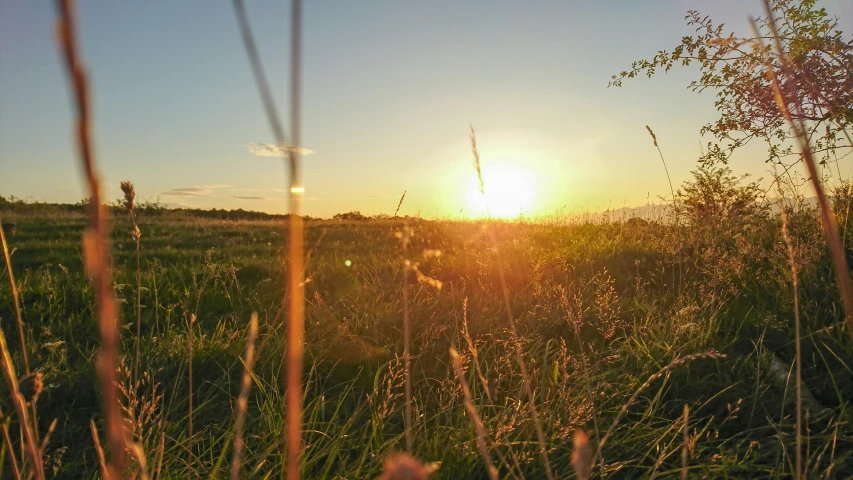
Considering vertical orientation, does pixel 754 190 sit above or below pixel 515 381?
above

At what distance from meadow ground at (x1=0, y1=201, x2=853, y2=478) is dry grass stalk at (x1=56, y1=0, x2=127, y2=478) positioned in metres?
0.95

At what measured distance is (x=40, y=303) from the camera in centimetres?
441

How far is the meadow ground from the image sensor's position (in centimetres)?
212

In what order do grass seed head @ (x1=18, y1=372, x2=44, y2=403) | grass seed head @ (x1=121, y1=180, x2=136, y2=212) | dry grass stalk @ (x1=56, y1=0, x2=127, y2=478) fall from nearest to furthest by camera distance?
dry grass stalk @ (x1=56, y1=0, x2=127, y2=478) < grass seed head @ (x1=18, y1=372, x2=44, y2=403) < grass seed head @ (x1=121, y1=180, x2=136, y2=212)

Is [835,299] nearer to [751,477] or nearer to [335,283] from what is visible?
[751,477]

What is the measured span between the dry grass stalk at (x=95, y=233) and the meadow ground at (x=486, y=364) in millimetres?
947

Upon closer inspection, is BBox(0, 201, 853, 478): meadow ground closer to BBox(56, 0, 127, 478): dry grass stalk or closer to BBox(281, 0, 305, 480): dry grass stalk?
BBox(281, 0, 305, 480): dry grass stalk

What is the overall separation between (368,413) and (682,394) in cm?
169

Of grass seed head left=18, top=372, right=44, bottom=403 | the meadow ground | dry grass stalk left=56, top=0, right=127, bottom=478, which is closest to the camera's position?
dry grass stalk left=56, top=0, right=127, bottom=478

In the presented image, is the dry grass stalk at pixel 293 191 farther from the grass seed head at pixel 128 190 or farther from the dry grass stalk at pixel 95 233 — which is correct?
the grass seed head at pixel 128 190

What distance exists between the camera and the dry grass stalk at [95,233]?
308mm

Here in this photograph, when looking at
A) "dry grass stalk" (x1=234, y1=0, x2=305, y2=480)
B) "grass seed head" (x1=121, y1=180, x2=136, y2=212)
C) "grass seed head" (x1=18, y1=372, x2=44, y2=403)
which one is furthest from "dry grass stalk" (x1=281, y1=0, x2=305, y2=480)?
"grass seed head" (x1=121, y1=180, x2=136, y2=212)

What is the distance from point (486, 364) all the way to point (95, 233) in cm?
254

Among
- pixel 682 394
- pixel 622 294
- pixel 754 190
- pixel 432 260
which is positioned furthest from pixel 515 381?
pixel 754 190
